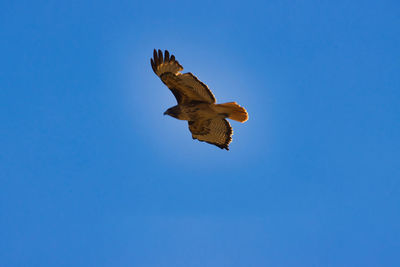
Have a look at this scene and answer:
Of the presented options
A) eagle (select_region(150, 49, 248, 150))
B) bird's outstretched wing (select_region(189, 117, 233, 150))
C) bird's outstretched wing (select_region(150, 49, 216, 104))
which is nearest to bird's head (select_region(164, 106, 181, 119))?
eagle (select_region(150, 49, 248, 150))

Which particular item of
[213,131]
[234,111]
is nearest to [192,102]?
[234,111]

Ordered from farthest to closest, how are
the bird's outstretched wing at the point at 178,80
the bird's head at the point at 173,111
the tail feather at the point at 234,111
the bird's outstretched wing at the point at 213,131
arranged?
1. the bird's outstretched wing at the point at 213,131
2. the bird's head at the point at 173,111
3. the tail feather at the point at 234,111
4. the bird's outstretched wing at the point at 178,80

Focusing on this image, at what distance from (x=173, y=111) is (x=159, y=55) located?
4.33 feet

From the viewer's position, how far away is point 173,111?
9031mm

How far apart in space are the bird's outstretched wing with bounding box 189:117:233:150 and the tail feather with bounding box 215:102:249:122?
0.76m

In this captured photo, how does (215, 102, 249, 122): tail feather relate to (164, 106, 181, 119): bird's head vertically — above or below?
above

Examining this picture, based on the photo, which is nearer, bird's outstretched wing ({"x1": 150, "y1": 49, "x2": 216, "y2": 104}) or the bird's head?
bird's outstretched wing ({"x1": 150, "y1": 49, "x2": 216, "y2": 104})

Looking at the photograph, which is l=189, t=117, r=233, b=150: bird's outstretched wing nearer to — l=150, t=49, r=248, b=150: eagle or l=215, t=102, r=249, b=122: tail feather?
l=150, t=49, r=248, b=150: eagle

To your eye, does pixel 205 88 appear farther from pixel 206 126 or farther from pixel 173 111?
pixel 206 126

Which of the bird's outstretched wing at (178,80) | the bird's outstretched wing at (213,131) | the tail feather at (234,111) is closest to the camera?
the bird's outstretched wing at (178,80)

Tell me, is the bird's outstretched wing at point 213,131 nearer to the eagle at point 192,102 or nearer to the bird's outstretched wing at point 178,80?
the eagle at point 192,102

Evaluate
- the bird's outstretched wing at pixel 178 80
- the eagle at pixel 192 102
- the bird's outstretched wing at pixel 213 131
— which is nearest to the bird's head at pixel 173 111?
the eagle at pixel 192 102

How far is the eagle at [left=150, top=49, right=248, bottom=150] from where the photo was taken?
27.5 feet

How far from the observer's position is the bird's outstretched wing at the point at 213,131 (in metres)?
9.86
